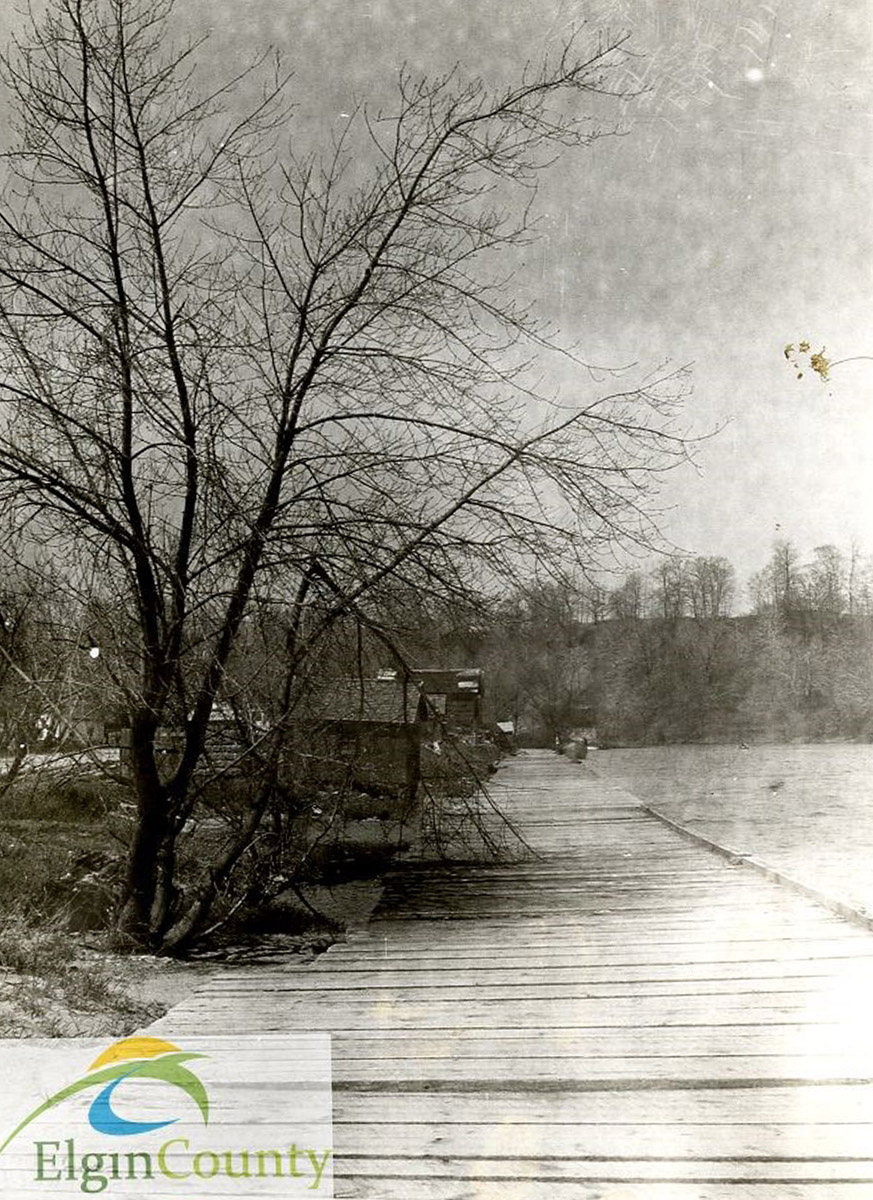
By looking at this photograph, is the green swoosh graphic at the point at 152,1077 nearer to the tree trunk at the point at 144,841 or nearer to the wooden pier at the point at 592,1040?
the wooden pier at the point at 592,1040

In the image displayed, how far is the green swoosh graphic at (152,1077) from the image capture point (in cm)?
321

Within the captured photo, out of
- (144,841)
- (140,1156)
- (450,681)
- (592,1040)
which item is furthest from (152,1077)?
(450,681)

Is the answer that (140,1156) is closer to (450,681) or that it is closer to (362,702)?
(362,702)

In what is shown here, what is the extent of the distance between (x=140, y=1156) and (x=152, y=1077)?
1.71 feet

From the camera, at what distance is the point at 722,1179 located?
2.57 m

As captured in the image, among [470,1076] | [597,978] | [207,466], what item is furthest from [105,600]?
[470,1076]

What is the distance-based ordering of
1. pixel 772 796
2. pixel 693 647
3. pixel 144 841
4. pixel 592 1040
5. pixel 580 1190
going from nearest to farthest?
pixel 580 1190 < pixel 592 1040 < pixel 144 841 < pixel 693 647 < pixel 772 796

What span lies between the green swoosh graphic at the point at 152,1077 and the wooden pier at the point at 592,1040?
0.39m

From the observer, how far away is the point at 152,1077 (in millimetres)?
3359

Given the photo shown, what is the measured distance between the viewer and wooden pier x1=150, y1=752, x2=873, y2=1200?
266 centimetres

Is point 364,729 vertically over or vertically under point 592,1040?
over

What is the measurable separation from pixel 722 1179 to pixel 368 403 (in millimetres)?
5065

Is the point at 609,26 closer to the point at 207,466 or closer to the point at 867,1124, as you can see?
the point at 207,466

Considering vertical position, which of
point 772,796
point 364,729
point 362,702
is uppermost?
point 362,702
